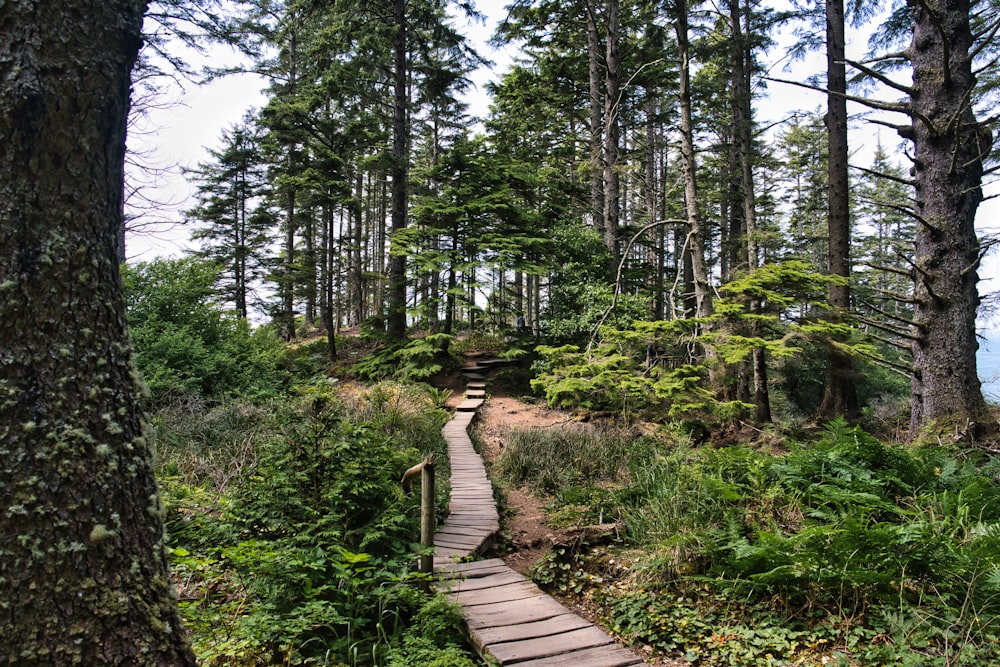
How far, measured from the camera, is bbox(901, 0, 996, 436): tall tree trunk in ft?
17.6

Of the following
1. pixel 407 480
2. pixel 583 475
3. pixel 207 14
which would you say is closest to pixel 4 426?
pixel 407 480

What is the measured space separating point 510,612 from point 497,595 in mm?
291

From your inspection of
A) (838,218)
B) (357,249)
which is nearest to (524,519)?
(838,218)

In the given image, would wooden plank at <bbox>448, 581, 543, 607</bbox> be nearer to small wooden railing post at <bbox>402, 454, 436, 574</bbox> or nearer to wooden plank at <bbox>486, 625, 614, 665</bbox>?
small wooden railing post at <bbox>402, 454, 436, 574</bbox>

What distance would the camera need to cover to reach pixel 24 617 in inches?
65.5

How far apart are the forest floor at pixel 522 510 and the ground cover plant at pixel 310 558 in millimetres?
995

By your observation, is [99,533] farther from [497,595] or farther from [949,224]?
[949,224]

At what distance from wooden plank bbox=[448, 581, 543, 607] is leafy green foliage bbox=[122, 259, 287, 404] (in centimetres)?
678

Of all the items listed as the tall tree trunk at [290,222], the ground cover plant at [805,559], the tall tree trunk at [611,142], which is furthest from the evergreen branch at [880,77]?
the tall tree trunk at [290,222]

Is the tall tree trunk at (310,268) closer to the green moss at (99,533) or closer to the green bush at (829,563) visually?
the green bush at (829,563)

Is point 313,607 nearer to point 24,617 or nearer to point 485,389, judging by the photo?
point 24,617

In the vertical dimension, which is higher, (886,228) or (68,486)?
(886,228)

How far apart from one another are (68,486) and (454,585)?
2833 millimetres

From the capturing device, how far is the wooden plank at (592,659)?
2852 mm
